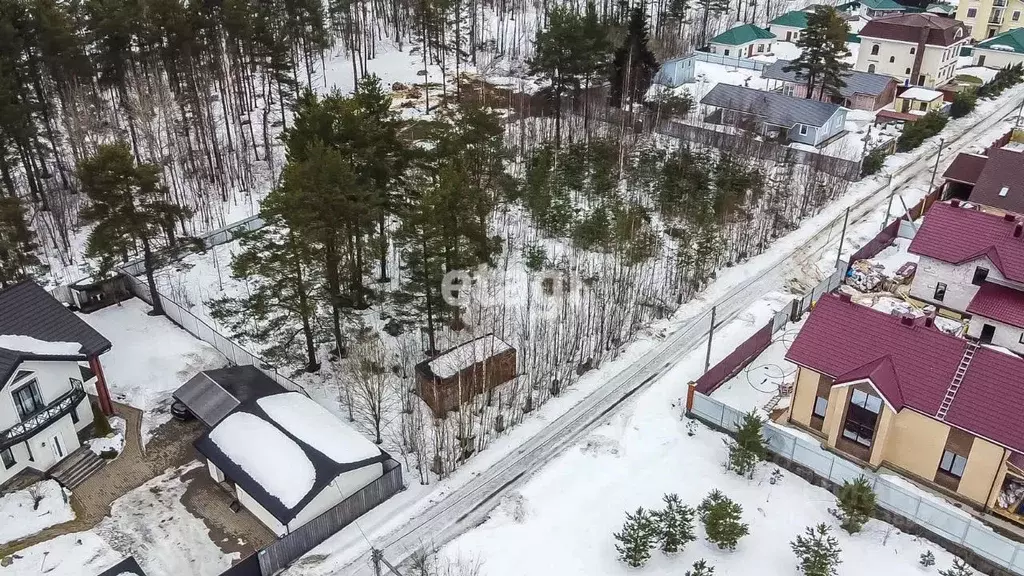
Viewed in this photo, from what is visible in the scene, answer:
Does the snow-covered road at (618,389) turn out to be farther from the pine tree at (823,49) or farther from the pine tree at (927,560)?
the pine tree at (927,560)

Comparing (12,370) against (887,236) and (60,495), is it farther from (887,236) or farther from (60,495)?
(887,236)

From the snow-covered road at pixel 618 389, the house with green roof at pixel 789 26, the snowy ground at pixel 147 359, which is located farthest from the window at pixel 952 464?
the house with green roof at pixel 789 26

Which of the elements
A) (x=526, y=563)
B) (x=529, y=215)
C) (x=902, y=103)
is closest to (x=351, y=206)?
(x=526, y=563)

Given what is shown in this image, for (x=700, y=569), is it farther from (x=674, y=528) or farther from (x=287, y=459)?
(x=287, y=459)

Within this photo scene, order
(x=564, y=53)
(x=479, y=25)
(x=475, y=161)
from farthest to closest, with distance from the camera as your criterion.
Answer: (x=479, y=25) < (x=564, y=53) < (x=475, y=161)

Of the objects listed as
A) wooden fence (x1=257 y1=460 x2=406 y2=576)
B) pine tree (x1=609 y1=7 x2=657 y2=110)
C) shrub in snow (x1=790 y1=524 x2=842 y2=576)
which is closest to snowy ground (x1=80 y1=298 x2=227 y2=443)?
wooden fence (x1=257 y1=460 x2=406 y2=576)

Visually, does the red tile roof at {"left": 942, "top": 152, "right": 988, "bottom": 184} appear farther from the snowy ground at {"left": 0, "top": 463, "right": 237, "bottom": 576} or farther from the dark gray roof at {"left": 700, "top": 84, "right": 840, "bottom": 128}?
the snowy ground at {"left": 0, "top": 463, "right": 237, "bottom": 576}
